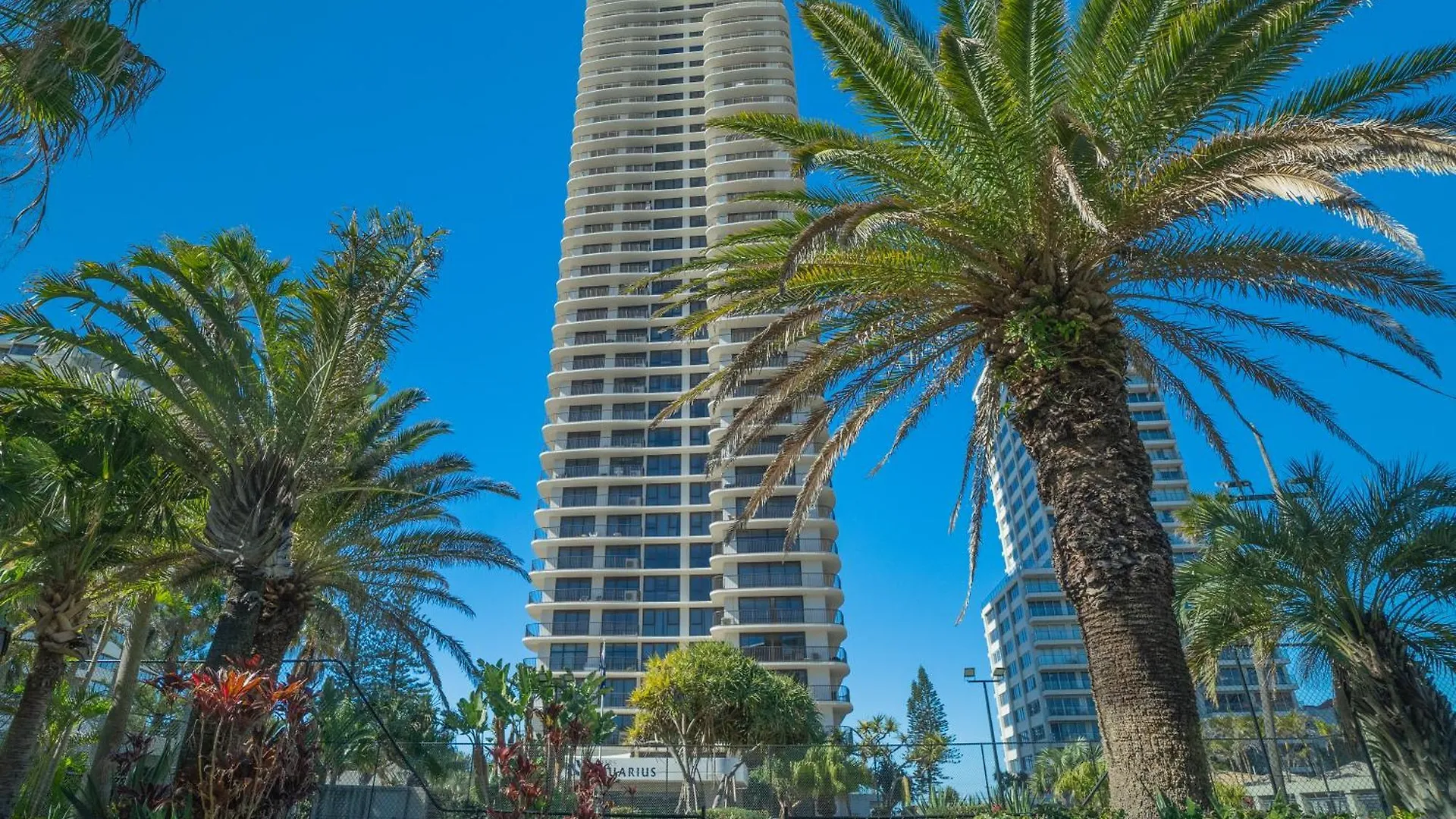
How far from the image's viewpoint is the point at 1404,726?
9.36m

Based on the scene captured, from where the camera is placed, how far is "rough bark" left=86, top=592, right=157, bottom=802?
12.0 m

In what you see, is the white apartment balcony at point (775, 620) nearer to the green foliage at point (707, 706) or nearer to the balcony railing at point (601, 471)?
the balcony railing at point (601, 471)

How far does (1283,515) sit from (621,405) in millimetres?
46238

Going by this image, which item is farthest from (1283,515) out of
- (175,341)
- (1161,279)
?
(175,341)

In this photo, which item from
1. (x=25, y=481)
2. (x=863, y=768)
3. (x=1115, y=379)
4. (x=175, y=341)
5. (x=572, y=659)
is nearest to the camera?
(x=1115, y=379)

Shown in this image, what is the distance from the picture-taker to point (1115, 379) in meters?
7.62

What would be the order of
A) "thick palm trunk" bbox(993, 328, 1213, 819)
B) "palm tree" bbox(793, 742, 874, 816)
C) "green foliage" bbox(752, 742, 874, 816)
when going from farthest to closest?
"palm tree" bbox(793, 742, 874, 816) → "green foliage" bbox(752, 742, 874, 816) → "thick palm trunk" bbox(993, 328, 1213, 819)

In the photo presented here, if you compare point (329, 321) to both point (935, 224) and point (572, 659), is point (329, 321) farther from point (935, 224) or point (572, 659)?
point (572, 659)

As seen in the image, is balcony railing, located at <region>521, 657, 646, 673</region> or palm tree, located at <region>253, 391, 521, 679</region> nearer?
palm tree, located at <region>253, 391, 521, 679</region>

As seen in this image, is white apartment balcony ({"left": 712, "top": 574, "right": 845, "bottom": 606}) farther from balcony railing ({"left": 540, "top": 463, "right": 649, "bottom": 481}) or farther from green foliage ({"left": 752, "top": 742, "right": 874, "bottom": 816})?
green foliage ({"left": 752, "top": 742, "right": 874, "bottom": 816})

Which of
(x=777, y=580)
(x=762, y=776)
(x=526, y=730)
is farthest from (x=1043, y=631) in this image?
(x=526, y=730)

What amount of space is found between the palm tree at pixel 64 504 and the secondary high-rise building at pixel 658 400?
2949 cm

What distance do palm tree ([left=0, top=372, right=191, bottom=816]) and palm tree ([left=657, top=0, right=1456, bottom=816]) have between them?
724 cm

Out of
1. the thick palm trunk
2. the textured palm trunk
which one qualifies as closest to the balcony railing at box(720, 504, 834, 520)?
the textured palm trunk
